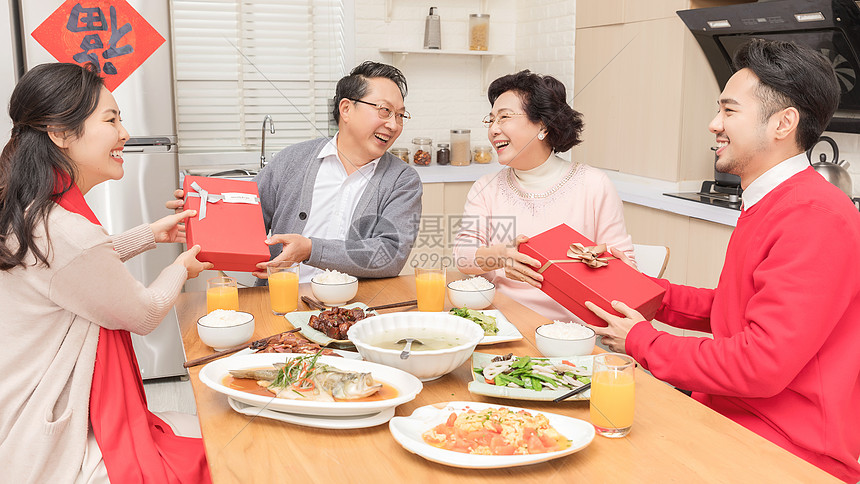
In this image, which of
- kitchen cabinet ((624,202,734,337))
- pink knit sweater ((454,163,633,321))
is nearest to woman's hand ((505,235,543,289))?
pink knit sweater ((454,163,633,321))

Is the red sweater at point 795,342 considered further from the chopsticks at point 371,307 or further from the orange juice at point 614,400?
the chopsticks at point 371,307

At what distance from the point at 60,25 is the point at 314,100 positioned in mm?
1620

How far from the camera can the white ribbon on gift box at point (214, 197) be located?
1847mm

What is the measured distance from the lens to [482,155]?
4914 millimetres

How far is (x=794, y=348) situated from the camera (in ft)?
4.30

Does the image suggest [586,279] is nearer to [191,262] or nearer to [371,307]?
[371,307]

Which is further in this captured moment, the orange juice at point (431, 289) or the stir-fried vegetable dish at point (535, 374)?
the orange juice at point (431, 289)

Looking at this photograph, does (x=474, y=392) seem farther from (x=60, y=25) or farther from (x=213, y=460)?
(x=60, y=25)

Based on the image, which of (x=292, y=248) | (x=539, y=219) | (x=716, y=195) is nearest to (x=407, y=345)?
(x=292, y=248)

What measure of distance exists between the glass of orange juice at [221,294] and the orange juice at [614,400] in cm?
100

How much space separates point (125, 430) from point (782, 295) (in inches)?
51.8

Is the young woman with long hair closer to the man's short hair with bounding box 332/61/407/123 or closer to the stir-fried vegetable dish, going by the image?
the stir-fried vegetable dish

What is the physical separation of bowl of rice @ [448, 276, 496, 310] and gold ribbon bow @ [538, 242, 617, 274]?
172 mm

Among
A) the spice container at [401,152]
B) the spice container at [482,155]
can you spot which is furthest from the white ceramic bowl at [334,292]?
the spice container at [482,155]
